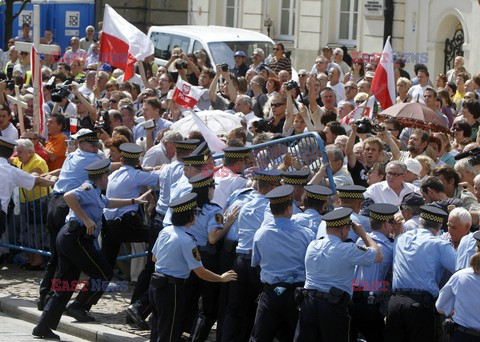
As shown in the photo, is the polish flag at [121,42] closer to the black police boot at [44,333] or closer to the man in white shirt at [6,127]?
the man in white shirt at [6,127]

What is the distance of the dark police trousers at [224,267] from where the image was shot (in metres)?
11.5

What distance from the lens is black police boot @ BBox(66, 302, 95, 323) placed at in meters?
12.8

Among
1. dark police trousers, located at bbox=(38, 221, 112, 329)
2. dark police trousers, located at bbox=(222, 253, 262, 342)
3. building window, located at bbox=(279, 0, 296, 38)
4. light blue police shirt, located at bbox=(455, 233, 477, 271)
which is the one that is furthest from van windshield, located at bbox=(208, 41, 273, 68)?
light blue police shirt, located at bbox=(455, 233, 477, 271)

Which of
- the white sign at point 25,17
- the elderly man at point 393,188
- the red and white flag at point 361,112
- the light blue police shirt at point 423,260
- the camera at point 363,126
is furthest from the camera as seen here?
the white sign at point 25,17

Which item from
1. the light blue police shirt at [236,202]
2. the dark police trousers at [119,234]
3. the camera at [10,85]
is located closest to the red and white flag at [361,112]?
the dark police trousers at [119,234]

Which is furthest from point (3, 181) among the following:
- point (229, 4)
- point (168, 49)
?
point (229, 4)

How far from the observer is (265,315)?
34.9 feet

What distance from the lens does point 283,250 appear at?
10555 millimetres

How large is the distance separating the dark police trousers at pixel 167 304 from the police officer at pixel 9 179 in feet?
10.7

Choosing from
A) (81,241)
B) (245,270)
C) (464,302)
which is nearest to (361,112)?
(81,241)

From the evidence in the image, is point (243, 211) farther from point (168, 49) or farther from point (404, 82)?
point (168, 49)

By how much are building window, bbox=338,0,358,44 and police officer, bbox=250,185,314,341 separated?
1921 centimetres

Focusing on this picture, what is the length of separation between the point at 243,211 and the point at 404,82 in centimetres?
760

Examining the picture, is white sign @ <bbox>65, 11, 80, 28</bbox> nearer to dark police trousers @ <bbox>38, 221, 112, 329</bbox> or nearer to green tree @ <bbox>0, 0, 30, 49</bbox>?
Result: green tree @ <bbox>0, 0, 30, 49</bbox>
